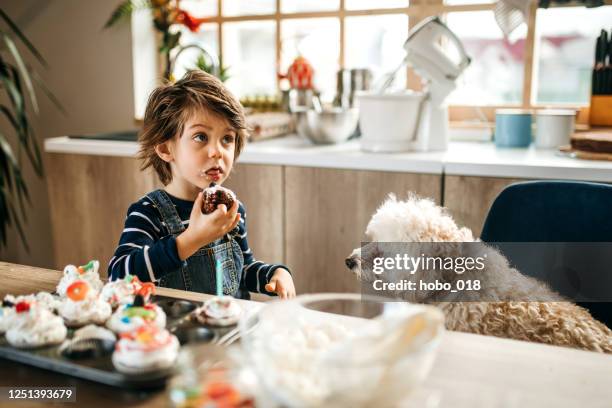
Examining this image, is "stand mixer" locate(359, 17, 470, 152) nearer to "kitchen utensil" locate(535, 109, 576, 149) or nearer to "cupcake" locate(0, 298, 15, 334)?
"kitchen utensil" locate(535, 109, 576, 149)

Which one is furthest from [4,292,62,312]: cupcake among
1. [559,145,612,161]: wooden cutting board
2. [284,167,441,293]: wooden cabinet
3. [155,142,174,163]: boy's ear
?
[559,145,612,161]: wooden cutting board

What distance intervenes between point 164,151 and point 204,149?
13 cm

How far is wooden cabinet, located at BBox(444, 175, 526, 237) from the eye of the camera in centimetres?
179

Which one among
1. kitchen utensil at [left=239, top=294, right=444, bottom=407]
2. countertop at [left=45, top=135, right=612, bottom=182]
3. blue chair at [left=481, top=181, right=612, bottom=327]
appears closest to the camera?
kitchen utensil at [left=239, top=294, right=444, bottom=407]

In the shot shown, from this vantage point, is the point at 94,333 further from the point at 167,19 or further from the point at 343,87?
the point at 167,19

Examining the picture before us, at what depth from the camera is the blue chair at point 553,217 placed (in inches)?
51.2

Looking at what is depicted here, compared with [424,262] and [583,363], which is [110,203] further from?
[583,363]

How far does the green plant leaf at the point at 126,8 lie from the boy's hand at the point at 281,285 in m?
1.97

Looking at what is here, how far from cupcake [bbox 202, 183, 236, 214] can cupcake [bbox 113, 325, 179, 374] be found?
435mm

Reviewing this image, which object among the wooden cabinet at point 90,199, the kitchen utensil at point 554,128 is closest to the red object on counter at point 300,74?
the wooden cabinet at point 90,199

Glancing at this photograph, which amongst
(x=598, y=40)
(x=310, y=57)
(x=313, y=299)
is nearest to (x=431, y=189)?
(x=598, y=40)

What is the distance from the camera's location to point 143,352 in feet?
2.13

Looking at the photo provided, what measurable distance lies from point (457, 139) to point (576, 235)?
108 cm

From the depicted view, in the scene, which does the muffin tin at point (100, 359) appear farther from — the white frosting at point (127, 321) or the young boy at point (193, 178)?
the young boy at point (193, 178)
